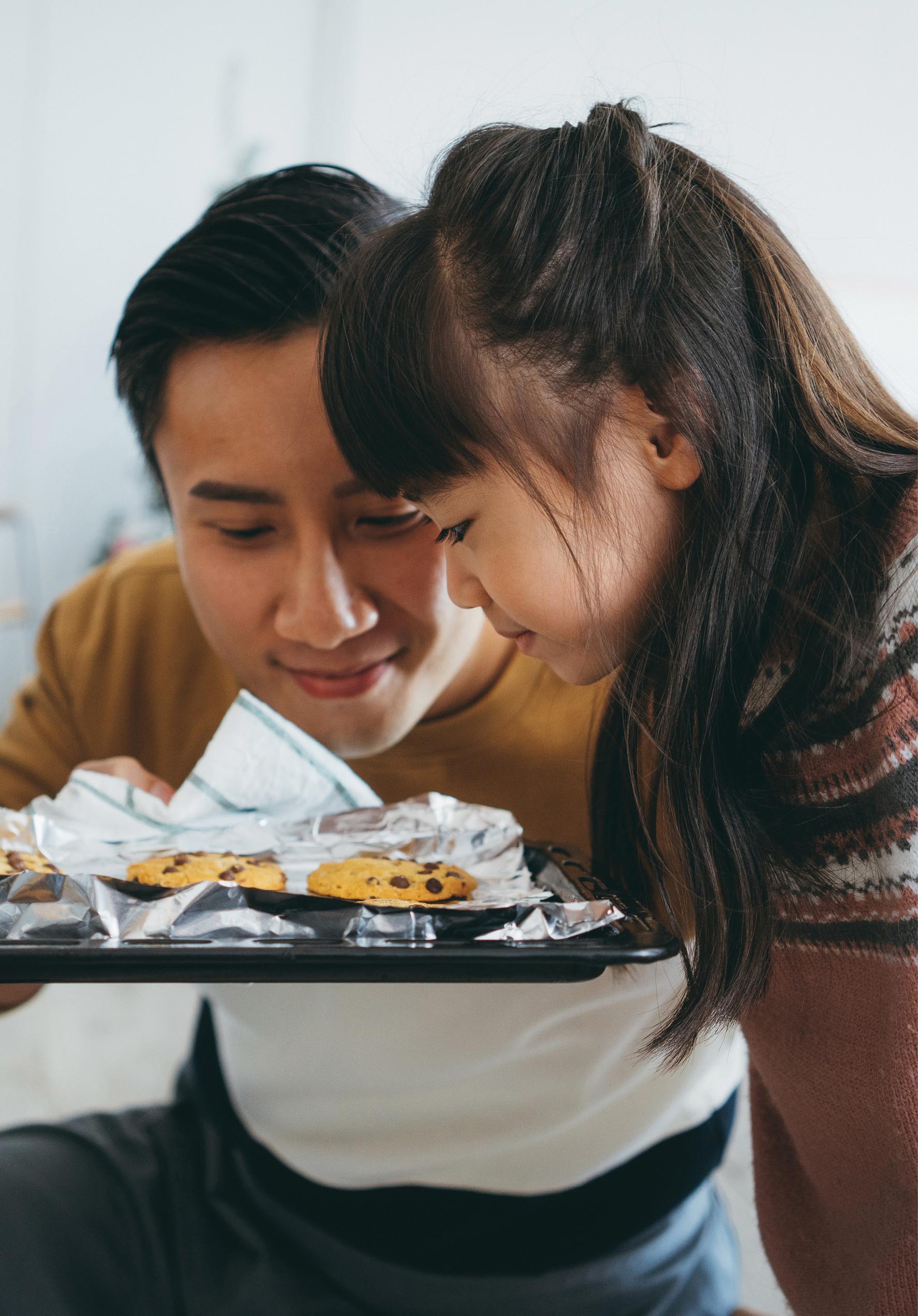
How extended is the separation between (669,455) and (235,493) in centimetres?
37

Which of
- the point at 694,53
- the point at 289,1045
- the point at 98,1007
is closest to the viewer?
the point at 289,1045

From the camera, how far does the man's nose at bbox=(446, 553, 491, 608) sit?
758mm

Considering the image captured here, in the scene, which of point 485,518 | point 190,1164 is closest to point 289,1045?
point 190,1164

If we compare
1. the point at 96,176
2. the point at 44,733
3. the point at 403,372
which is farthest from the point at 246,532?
the point at 96,176

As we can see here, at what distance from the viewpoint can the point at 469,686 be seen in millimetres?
1080

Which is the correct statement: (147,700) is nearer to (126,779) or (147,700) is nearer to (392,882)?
(126,779)

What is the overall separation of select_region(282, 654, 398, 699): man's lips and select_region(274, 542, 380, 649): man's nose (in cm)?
5

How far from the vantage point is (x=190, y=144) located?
139 inches

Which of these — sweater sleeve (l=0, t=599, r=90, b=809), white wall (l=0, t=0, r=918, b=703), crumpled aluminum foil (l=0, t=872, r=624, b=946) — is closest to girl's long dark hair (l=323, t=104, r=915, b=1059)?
crumpled aluminum foil (l=0, t=872, r=624, b=946)

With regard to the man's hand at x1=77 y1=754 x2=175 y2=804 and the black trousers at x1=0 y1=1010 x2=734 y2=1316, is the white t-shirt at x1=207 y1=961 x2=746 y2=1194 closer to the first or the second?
the black trousers at x1=0 y1=1010 x2=734 y2=1316

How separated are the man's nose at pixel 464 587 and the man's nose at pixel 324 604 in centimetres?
12

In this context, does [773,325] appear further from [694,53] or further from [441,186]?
[694,53]

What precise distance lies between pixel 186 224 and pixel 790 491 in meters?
3.42

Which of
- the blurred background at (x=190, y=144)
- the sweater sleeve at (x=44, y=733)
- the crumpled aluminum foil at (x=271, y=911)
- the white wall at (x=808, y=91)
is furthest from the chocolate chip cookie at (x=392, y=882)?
the blurred background at (x=190, y=144)
